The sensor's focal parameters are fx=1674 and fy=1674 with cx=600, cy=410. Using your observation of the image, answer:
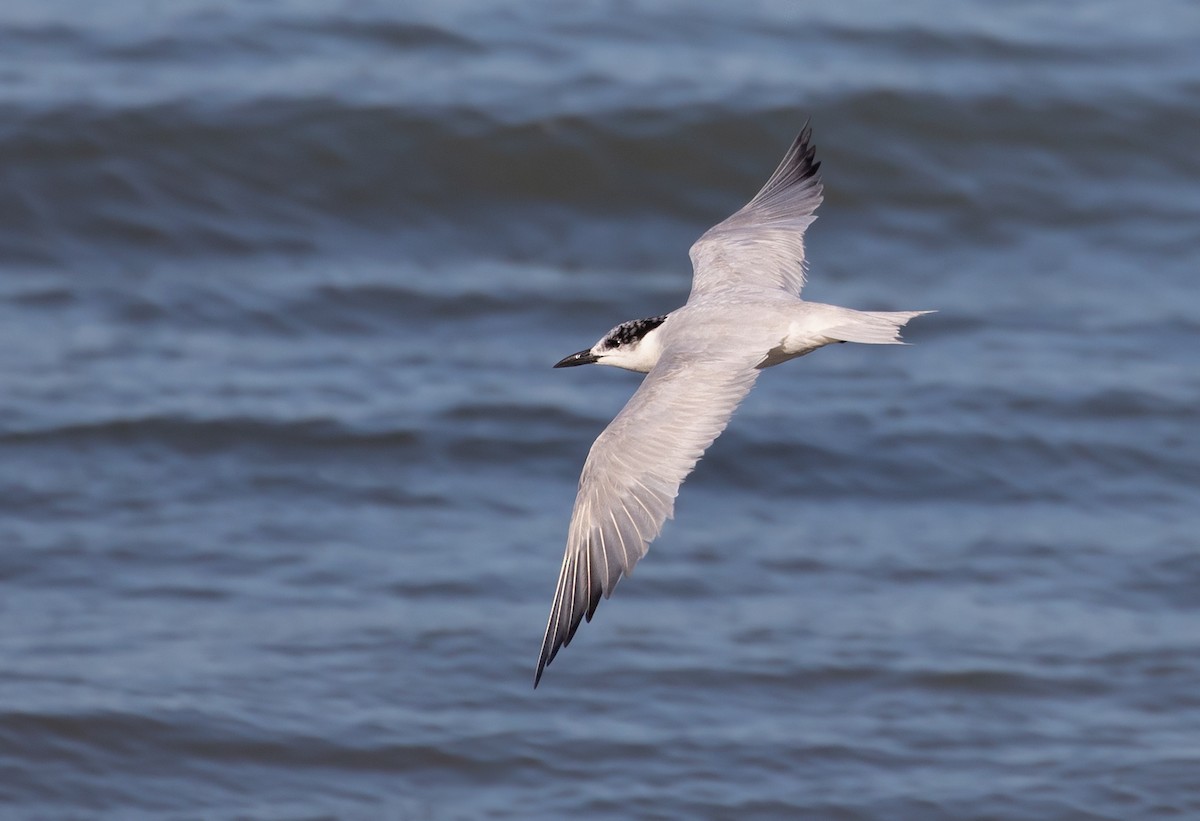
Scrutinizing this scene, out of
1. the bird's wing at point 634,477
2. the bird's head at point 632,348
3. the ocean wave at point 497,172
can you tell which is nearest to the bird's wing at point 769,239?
the bird's head at point 632,348

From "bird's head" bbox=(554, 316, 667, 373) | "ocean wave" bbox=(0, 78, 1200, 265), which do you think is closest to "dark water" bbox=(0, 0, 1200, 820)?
"ocean wave" bbox=(0, 78, 1200, 265)

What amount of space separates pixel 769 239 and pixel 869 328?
132 centimetres

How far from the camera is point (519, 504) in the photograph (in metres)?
7.84

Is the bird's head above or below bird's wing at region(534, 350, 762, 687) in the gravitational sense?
above

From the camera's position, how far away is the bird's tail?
4.96m

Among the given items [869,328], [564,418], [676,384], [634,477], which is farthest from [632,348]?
[564,418]

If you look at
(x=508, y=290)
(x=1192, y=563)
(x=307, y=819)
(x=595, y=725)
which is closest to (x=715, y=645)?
(x=595, y=725)

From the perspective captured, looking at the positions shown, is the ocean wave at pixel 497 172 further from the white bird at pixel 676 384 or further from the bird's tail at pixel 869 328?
the bird's tail at pixel 869 328

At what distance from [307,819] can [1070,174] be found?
25.1 ft

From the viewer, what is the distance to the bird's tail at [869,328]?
4965 mm

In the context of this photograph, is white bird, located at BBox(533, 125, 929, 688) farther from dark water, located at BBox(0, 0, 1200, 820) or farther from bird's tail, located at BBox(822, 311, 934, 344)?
dark water, located at BBox(0, 0, 1200, 820)

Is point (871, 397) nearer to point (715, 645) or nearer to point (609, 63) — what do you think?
point (715, 645)

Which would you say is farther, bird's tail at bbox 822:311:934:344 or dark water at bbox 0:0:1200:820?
dark water at bbox 0:0:1200:820

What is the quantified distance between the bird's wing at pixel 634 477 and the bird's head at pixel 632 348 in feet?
2.08
